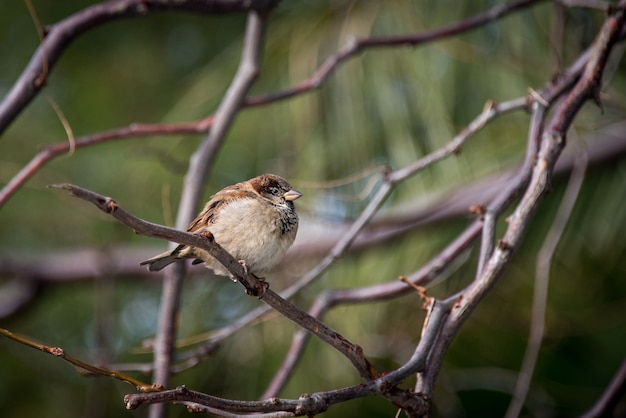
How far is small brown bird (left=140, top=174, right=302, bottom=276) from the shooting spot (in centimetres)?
203

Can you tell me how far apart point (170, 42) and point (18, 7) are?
82cm

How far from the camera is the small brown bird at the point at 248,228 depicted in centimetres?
203

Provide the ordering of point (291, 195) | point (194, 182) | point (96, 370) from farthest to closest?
1. point (194, 182)
2. point (291, 195)
3. point (96, 370)

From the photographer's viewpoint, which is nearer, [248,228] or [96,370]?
[96,370]

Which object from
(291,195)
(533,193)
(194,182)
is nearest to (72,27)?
(194,182)

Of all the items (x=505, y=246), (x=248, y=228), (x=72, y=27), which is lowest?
(x=505, y=246)

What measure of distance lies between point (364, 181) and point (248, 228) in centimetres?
92

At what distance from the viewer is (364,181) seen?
291cm

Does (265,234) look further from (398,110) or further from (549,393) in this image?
(549,393)

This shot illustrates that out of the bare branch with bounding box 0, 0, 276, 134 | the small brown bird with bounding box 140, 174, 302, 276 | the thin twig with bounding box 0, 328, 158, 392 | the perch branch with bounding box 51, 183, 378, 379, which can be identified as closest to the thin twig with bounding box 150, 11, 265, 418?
the bare branch with bounding box 0, 0, 276, 134

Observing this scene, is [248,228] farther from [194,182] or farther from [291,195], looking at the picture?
[194,182]

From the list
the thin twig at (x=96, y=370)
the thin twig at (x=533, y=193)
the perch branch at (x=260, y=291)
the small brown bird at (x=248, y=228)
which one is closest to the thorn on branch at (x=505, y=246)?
the thin twig at (x=533, y=193)

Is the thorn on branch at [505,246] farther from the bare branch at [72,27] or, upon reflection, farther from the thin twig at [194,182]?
the bare branch at [72,27]

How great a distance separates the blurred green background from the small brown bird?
442 millimetres
